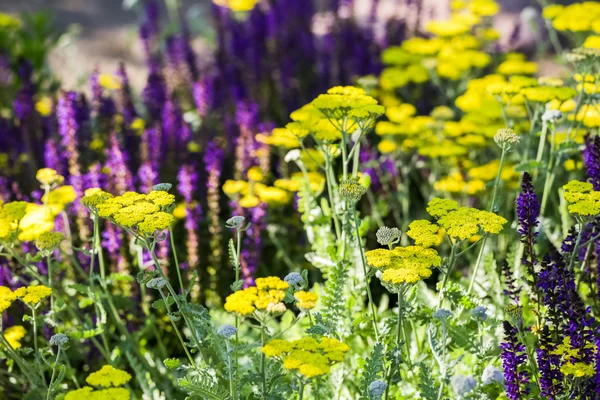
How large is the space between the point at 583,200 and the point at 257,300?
0.97 m

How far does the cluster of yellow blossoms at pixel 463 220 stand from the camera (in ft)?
6.44

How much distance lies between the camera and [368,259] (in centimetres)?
194

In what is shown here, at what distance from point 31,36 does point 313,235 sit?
4.15 m

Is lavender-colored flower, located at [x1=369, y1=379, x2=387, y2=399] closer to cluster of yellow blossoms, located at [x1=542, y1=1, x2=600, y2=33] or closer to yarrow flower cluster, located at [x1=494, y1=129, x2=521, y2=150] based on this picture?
yarrow flower cluster, located at [x1=494, y1=129, x2=521, y2=150]

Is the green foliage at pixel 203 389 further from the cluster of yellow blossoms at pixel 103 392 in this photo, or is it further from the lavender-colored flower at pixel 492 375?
the lavender-colored flower at pixel 492 375

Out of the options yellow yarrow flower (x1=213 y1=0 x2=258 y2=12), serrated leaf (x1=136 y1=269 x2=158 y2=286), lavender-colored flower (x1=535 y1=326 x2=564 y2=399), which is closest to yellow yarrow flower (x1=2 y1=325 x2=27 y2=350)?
serrated leaf (x1=136 y1=269 x2=158 y2=286)

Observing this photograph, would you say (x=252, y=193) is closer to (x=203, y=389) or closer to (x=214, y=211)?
(x=214, y=211)

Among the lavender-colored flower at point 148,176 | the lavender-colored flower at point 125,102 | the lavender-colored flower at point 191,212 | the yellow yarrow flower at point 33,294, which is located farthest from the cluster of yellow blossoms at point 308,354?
the lavender-colored flower at point 125,102

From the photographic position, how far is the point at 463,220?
202 cm

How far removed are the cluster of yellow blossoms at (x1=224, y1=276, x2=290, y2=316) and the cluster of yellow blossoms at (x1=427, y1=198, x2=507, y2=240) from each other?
0.50 meters

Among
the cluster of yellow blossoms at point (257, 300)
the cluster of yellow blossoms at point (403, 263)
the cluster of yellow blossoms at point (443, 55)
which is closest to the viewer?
the cluster of yellow blossoms at point (257, 300)

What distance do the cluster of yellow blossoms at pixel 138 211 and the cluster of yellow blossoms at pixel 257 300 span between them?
307 mm

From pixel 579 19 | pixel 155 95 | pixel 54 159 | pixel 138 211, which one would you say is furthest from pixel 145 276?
pixel 579 19

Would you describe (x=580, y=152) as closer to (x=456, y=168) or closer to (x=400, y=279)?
(x=456, y=168)
